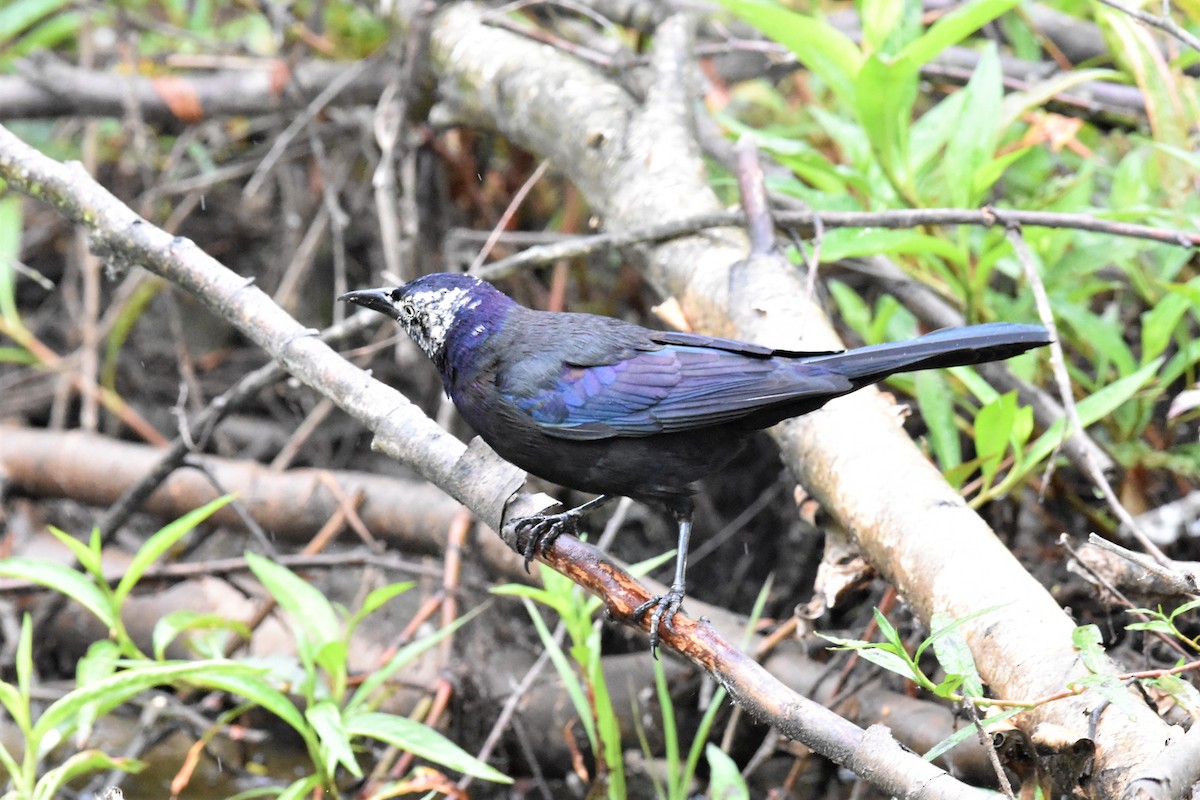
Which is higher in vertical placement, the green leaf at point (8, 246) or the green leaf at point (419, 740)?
the green leaf at point (8, 246)

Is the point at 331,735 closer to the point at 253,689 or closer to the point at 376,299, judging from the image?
the point at 253,689

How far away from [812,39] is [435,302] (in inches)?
55.4

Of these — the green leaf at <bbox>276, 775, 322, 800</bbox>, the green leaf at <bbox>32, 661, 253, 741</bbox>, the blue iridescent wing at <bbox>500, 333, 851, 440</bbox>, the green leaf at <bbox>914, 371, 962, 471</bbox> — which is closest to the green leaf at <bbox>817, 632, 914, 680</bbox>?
the blue iridescent wing at <bbox>500, 333, 851, 440</bbox>

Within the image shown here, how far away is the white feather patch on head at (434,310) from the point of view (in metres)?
3.29

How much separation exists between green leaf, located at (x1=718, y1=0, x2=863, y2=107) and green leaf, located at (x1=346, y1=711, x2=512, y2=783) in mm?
2217

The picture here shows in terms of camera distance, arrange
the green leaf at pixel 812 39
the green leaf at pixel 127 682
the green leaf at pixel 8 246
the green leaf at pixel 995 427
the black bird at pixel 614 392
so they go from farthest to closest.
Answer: the green leaf at pixel 8 246, the green leaf at pixel 812 39, the green leaf at pixel 995 427, the green leaf at pixel 127 682, the black bird at pixel 614 392

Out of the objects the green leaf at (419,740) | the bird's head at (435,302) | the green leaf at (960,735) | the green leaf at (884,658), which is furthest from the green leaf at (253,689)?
the green leaf at (960,735)

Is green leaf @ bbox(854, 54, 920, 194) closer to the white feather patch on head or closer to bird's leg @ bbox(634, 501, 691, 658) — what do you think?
the white feather patch on head

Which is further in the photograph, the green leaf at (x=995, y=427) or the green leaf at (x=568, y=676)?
the green leaf at (x=568, y=676)

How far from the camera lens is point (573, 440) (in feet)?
9.97

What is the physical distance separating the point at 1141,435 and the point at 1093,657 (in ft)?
7.11

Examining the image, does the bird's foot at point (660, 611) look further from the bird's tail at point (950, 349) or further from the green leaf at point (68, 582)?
the green leaf at point (68, 582)

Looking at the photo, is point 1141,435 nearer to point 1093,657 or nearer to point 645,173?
point 645,173

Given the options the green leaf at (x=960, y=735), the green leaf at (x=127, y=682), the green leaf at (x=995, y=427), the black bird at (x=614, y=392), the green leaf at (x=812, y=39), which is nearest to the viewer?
the green leaf at (x=960, y=735)
